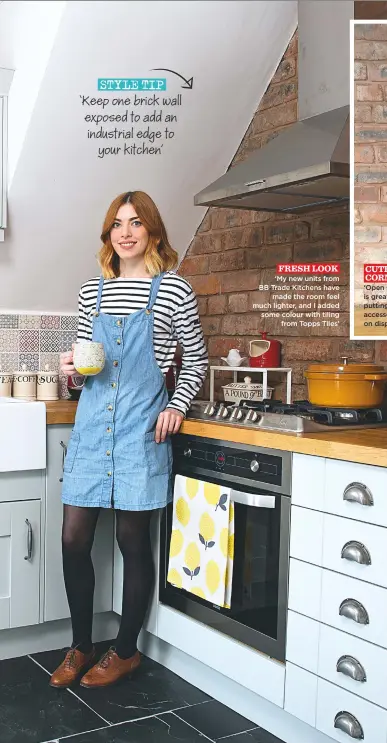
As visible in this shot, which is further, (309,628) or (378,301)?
(378,301)

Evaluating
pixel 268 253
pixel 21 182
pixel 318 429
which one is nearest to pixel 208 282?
pixel 268 253

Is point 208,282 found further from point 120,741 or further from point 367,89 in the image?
point 120,741

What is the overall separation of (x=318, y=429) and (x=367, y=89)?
3.94 ft

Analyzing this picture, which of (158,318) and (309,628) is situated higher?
(158,318)

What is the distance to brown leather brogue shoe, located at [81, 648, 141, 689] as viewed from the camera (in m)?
2.61

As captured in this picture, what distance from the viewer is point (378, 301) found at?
9.24 feet

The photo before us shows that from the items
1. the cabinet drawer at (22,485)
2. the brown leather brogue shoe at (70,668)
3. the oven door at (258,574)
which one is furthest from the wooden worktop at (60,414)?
the brown leather brogue shoe at (70,668)

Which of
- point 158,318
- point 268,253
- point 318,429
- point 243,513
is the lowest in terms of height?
point 243,513

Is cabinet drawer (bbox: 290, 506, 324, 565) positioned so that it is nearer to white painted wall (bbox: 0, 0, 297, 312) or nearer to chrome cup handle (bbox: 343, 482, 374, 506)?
chrome cup handle (bbox: 343, 482, 374, 506)

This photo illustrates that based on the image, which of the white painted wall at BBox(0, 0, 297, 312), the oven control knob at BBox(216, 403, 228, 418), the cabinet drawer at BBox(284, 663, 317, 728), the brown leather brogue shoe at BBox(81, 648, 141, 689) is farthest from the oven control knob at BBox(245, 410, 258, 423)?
the white painted wall at BBox(0, 0, 297, 312)

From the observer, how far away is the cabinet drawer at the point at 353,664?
191 centimetres

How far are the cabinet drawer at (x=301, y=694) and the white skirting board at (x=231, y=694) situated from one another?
2.9 inches

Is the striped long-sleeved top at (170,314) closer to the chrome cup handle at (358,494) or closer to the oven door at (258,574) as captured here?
the oven door at (258,574)

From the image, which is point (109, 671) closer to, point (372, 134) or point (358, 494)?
point (358, 494)
